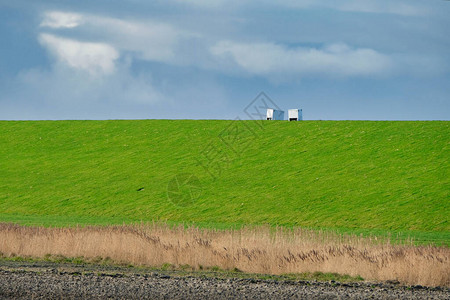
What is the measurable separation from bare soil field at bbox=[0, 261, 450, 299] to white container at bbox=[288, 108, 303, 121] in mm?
55409

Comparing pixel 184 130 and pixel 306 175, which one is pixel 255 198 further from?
pixel 184 130

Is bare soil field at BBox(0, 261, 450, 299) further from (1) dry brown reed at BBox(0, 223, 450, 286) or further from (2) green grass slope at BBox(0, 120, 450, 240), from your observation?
(2) green grass slope at BBox(0, 120, 450, 240)

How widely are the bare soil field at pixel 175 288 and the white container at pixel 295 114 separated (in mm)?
55409

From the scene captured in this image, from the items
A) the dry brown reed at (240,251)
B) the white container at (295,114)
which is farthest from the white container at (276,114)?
the dry brown reed at (240,251)

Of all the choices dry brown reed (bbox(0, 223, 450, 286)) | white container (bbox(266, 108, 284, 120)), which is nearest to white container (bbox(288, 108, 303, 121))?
white container (bbox(266, 108, 284, 120))

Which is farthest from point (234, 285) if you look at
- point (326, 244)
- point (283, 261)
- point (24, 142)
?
point (24, 142)

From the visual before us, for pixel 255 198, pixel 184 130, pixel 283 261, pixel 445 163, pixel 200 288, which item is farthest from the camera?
pixel 184 130

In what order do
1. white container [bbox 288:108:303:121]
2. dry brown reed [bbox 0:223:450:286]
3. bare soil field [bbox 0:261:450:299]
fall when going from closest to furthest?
1. bare soil field [bbox 0:261:450:299]
2. dry brown reed [bbox 0:223:450:286]
3. white container [bbox 288:108:303:121]

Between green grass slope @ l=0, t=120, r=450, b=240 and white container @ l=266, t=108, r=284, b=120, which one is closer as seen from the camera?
green grass slope @ l=0, t=120, r=450, b=240

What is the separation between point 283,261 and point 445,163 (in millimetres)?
35597

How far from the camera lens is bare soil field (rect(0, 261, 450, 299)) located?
13.2 meters

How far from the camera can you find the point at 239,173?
51688 mm

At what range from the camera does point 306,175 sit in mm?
49375

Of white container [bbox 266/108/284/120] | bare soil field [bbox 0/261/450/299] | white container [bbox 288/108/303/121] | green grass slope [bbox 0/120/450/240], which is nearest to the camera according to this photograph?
bare soil field [bbox 0/261/450/299]
